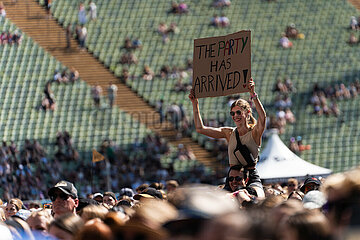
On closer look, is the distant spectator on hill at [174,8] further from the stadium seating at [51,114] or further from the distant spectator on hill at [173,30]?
the stadium seating at [51,114]

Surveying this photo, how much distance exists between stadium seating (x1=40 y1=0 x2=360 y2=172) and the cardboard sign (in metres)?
16.5

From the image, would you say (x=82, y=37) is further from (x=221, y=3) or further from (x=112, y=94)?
(x=221, y=3)

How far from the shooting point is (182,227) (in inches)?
139

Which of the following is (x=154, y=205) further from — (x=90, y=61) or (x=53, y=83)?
(x=90, y=61)

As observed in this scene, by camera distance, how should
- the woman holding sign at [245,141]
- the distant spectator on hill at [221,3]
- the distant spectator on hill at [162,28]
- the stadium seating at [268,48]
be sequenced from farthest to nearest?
the distant spectator on hill at [221,3]
the distant spectator on hill at [162,28]
the stadium seating at [268,48]
the woman holding sign at [245,141]

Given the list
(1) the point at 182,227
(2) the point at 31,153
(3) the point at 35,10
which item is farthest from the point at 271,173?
(3) the point at 35,10

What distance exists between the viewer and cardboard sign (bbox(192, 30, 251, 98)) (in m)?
8.20

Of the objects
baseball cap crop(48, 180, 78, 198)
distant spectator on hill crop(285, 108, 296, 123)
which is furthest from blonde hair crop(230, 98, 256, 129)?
distant spectator on hill crop(285, 108, 296, 123)

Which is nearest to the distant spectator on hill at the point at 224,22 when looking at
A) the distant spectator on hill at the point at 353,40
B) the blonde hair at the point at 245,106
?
the distant spectator on hill at the point at 353,40

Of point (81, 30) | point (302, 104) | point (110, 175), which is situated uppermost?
point (81, 30)

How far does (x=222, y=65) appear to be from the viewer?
8570 millimetres

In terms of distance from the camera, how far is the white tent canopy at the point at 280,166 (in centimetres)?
1594

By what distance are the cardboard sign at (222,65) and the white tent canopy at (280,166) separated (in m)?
7.06

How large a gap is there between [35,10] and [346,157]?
14.8 m
